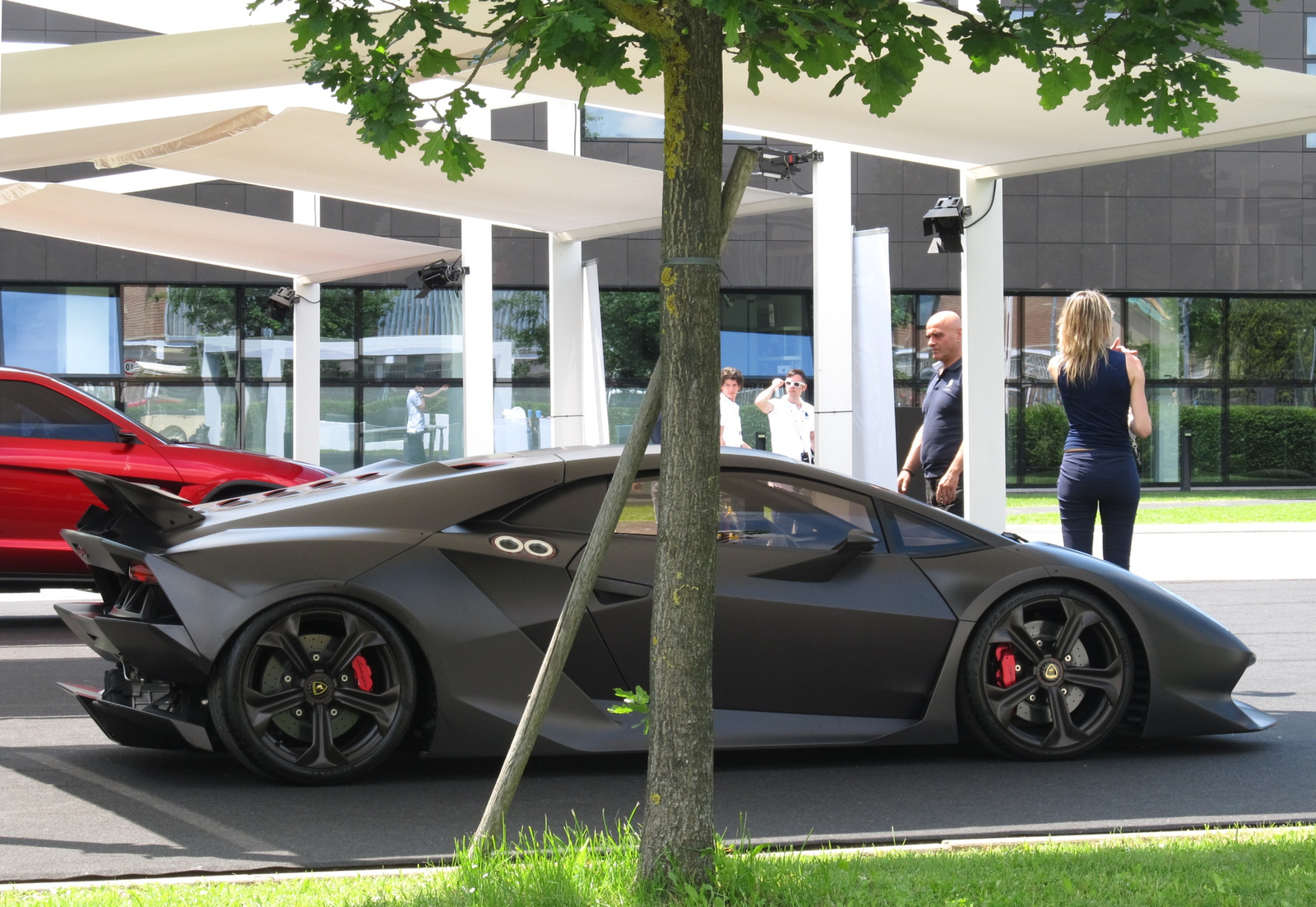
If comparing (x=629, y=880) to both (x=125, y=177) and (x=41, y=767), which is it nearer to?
(x=41, y=767)

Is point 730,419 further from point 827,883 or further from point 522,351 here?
point 522,351

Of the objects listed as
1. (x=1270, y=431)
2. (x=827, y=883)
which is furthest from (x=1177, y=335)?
(x=827, y=883)

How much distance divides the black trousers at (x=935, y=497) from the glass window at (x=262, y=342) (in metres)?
15.2

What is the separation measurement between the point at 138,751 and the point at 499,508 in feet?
6.14

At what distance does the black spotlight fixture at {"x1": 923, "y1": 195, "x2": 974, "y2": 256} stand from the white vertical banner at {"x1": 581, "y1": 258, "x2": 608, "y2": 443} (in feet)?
13.2

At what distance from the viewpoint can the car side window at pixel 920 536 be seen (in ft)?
18.3

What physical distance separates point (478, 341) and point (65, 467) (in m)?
6.07

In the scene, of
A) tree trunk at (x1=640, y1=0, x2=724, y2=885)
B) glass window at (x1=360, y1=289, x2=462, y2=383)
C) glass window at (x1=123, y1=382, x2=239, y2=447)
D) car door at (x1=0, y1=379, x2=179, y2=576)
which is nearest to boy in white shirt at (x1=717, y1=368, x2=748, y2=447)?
car door at (x1=0, y1=379, x2=179, y2=576)

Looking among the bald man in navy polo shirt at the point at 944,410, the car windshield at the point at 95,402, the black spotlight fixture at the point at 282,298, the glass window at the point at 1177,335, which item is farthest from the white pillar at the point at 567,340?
the glass window at the point at 1177,335

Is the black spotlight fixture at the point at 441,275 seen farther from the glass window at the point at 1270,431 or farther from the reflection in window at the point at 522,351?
the glass window at the point at 1270,431

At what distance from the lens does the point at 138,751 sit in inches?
228

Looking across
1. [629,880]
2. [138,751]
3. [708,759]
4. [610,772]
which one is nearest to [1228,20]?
[708,759]

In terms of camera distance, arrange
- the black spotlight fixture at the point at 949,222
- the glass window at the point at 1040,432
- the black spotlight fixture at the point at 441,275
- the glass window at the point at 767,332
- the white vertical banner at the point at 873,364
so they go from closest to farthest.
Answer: the black spotlight fixture at the point at 949,222 → the white vertical banner at the point at 873,364 → the black spotlight fixture at the point at 441,275 → the glass window at the point at 767,332 → the glass window at the point at 1040,432

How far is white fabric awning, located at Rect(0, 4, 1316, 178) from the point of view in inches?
267
